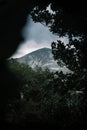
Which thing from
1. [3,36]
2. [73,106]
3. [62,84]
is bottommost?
[73,106]

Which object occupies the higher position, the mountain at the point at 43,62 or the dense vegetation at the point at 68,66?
the mountain at the point at 43,62

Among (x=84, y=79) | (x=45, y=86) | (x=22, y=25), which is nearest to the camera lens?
(x=84, y=79)

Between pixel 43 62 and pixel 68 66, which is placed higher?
pixel 43 62

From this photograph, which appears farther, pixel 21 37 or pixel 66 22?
pixel 21 37

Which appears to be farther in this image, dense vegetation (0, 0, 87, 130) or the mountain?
the mountain

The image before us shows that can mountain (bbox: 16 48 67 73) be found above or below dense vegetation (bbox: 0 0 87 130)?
above

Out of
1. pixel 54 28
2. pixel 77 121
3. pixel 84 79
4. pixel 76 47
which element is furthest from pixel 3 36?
pixel 77 121

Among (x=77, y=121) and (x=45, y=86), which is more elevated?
(x=45, y=86)

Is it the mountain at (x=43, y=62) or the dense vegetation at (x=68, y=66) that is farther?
the mountain at (x=43, y=62)

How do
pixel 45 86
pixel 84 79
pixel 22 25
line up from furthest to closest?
pixel 22 25, pixel 45 86, pixel 84 79

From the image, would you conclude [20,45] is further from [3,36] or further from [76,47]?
[76,47]

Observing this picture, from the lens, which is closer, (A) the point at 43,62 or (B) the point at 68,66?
(B) the point at 68,66

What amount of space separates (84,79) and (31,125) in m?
2.22

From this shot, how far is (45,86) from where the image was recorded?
258 inches
